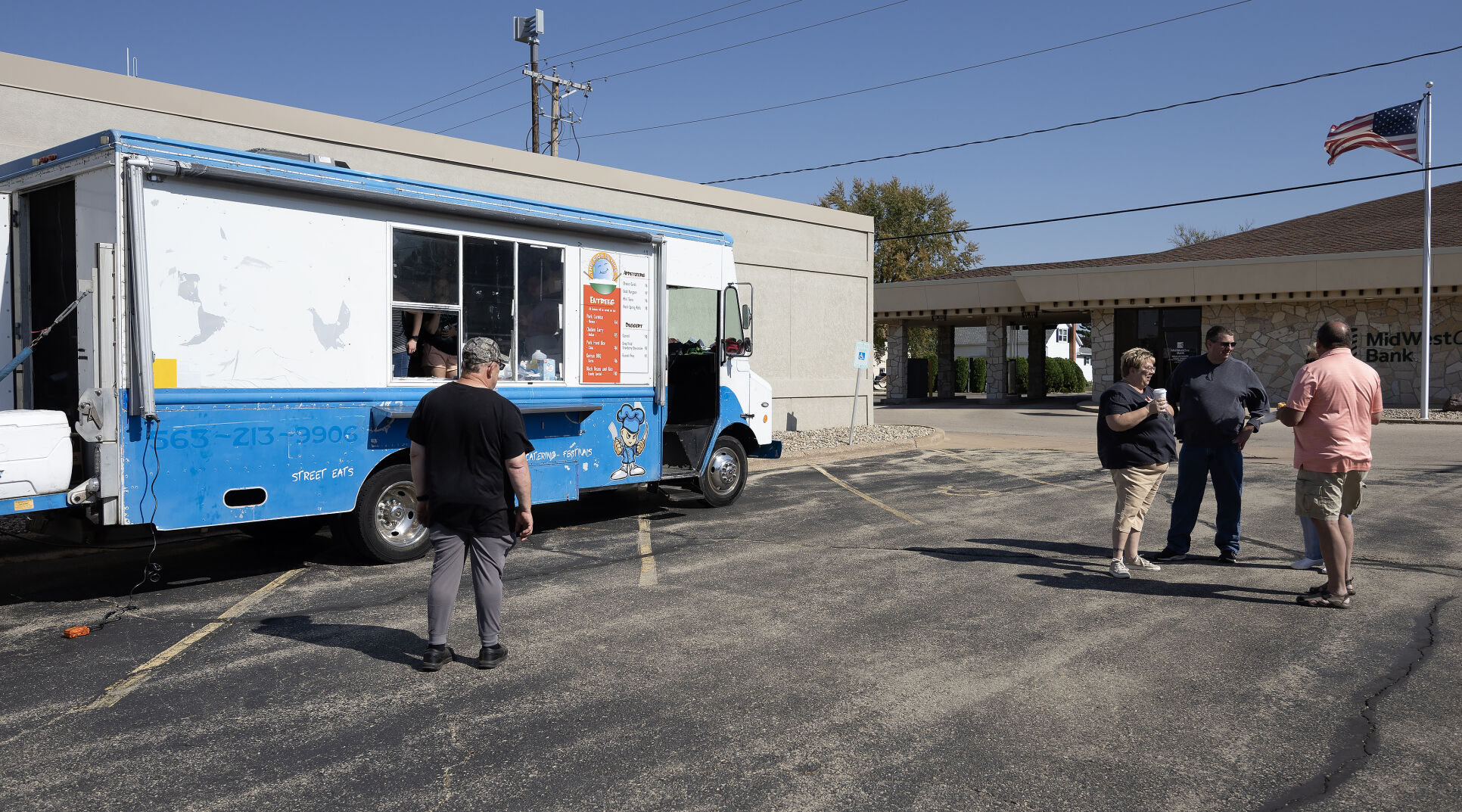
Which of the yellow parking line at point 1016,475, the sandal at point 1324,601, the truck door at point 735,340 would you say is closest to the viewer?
the sandal at point 1324,601

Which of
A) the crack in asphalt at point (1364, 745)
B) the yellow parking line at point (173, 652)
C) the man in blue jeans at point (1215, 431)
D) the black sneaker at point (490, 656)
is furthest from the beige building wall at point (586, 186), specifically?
the crack in asphalt at point (1364, 745)

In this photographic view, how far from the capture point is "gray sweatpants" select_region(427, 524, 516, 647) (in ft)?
17.3

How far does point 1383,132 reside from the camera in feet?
78.3

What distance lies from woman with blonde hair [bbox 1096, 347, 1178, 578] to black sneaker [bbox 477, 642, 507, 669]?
440cm

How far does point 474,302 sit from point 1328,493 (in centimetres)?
645

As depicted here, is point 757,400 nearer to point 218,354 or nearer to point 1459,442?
point 218,354

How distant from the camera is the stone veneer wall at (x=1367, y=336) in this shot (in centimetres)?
2878

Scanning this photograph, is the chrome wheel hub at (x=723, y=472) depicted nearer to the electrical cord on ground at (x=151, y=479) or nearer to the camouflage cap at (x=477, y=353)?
the electrical cord on ground at (x=151, y=479)

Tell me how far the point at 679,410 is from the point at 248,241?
545 centimetres

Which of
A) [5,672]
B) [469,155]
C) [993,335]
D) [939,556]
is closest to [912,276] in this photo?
[993,335]

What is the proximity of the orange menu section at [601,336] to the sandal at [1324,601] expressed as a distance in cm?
599

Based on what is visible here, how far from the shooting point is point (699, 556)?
8445mm

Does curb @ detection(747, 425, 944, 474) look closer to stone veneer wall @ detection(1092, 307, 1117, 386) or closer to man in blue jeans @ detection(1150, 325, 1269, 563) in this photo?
man in blue jeans @ detection(1150, 325, 1269, 563)

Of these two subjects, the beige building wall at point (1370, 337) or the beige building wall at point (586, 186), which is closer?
the beige building wall at point (586, 186)
